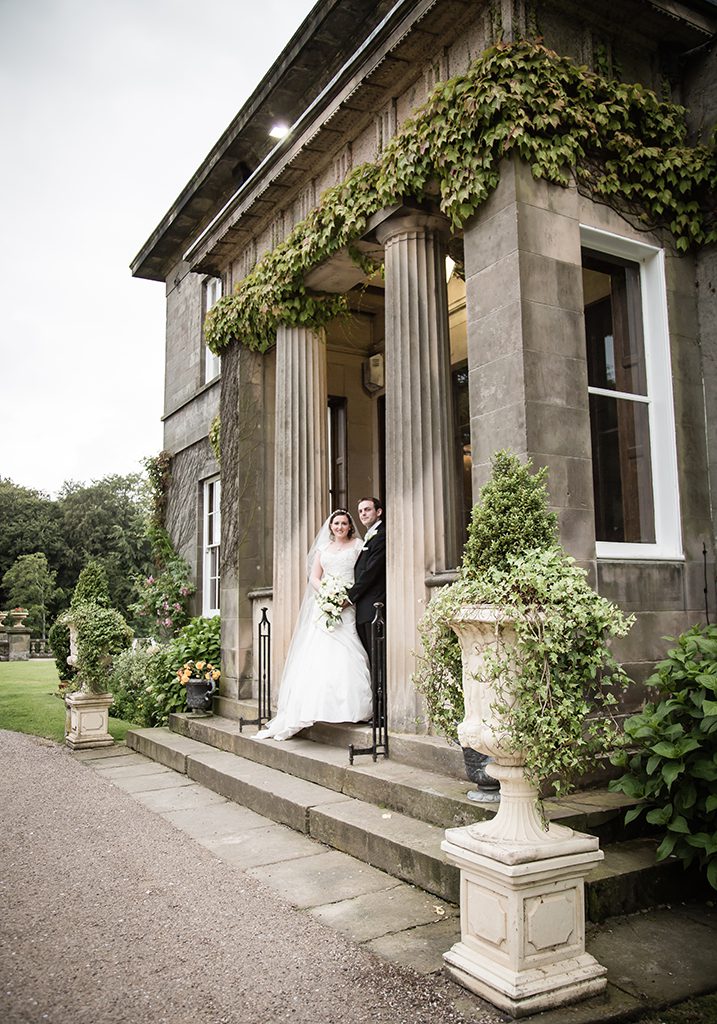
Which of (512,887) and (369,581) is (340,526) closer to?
(369,581)

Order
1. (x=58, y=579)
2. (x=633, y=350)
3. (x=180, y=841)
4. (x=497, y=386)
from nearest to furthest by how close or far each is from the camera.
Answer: (x=497, y=386), (x=180, y=841), (x=633, y=350), (x=58, y=579)

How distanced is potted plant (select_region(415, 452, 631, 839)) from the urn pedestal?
0.04 feet

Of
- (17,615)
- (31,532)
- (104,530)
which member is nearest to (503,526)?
(17,615)

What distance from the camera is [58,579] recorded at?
1763 inches

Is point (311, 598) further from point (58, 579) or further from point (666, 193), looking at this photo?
point (58, 579)

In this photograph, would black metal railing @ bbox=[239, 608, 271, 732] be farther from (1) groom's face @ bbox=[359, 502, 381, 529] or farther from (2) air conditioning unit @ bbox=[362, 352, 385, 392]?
(2) air conditioning unit @ bbox=[362, 352, 385, 392]

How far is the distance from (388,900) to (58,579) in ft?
146

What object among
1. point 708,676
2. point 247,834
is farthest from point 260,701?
point 708,676

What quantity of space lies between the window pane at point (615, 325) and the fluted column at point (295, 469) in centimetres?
326

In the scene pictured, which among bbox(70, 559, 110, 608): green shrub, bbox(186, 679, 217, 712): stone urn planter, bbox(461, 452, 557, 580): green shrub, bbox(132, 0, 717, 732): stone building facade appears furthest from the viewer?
bbox(70, 559, 110, 608): green shrub

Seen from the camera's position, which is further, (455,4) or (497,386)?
(455,4)

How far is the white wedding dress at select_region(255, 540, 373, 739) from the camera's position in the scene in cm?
653

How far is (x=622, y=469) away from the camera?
5594 mm

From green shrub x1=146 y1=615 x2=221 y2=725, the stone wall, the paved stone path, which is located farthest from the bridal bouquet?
the stone wall
